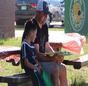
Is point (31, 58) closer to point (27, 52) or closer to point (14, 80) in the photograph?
point (27, 52)

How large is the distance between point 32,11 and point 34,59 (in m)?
16.3

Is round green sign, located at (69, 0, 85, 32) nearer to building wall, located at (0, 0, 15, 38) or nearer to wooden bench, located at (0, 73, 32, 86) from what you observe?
building wall, located at (0, 0, 15, 38)

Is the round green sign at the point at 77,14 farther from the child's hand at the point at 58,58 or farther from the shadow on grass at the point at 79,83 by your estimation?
the child's hand at the point at 58,58

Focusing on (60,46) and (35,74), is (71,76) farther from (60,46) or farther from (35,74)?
(35,74)

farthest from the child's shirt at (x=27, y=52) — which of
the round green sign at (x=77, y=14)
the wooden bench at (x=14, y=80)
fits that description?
the round green sign at (x=77, y=14)

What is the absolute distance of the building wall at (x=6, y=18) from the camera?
1415 centimetres

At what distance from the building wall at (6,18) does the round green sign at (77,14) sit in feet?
6.58

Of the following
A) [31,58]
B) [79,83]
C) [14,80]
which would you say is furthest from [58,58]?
[79,83]

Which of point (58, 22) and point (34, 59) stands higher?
point (34, 59)

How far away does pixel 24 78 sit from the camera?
5551 millimetres

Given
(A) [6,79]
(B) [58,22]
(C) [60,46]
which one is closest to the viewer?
(A) [6,79]

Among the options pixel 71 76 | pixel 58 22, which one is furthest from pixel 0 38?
pixel 58 22

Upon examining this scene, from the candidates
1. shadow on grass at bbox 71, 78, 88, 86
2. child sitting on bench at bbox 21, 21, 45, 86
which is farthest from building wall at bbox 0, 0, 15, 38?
child sitting on bench at bbox 21, 21, 45, 86

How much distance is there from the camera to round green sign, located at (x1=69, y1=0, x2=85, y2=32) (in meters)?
14.0
